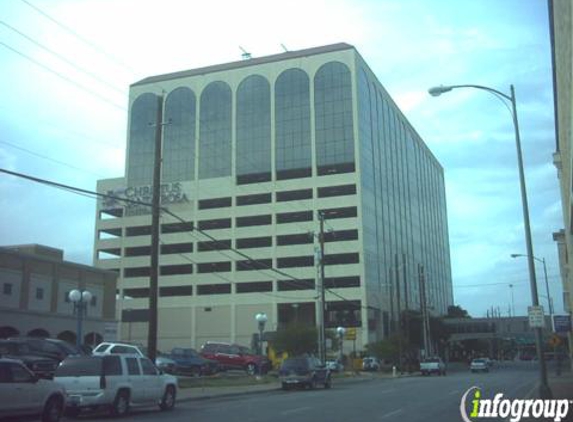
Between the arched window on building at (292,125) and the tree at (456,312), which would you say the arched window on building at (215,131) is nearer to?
the arched window on building at (292,125)

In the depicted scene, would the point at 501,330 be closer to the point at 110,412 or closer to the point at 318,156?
the point at 318,156

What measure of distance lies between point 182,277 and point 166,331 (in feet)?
27.9

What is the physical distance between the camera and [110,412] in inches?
730

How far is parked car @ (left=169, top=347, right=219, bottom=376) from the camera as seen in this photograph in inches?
1633

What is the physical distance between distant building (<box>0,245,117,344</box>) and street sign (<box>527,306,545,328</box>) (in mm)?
28764

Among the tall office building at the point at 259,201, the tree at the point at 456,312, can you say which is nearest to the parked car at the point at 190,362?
the tall office building at the point at 259,201

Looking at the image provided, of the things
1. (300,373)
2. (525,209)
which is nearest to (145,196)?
(300,373)

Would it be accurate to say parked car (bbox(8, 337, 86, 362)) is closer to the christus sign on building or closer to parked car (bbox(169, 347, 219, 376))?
parked car (bbox(169, 347, 219, 376))

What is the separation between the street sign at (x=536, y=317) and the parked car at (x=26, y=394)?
14427 mm

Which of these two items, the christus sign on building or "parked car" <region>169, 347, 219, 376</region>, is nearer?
"parked car" <region>169, 347, 219, 376</region>

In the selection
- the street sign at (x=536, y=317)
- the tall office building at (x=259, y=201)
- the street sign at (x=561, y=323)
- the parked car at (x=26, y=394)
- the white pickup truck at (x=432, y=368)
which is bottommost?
the white pickup truck at (x=432, y=368)

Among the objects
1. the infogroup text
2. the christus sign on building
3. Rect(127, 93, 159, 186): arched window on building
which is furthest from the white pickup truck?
Rect(127, 93, 159, 186): arched window on building

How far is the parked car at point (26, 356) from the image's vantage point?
24.7m

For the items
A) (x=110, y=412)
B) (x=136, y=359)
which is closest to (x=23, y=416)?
(x=110, y=412)
